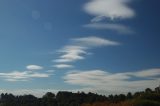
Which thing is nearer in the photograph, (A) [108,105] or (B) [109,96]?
(A) [108,105]

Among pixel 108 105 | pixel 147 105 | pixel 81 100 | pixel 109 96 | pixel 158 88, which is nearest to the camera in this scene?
pixel 147 105

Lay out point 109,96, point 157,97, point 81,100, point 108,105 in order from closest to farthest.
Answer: point 157,97, point 108,105, point 109,96, point 81,100

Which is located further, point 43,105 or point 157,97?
point 43,105

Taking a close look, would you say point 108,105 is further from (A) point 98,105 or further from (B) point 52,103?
(B) point 52,103

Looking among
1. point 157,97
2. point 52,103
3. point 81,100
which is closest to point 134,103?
point 157,97

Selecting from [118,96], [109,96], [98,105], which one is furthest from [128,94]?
[98,105]

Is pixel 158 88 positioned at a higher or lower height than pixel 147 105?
higher

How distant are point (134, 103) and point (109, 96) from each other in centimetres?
7831

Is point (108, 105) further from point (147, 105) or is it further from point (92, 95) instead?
point (92, 95)

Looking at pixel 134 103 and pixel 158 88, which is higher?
pixel 158 88

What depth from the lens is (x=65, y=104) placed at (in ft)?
605

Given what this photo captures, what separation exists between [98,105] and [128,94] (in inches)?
1330

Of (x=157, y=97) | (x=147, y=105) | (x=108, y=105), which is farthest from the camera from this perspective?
(x=108, y=105)

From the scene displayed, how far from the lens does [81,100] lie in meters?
186
